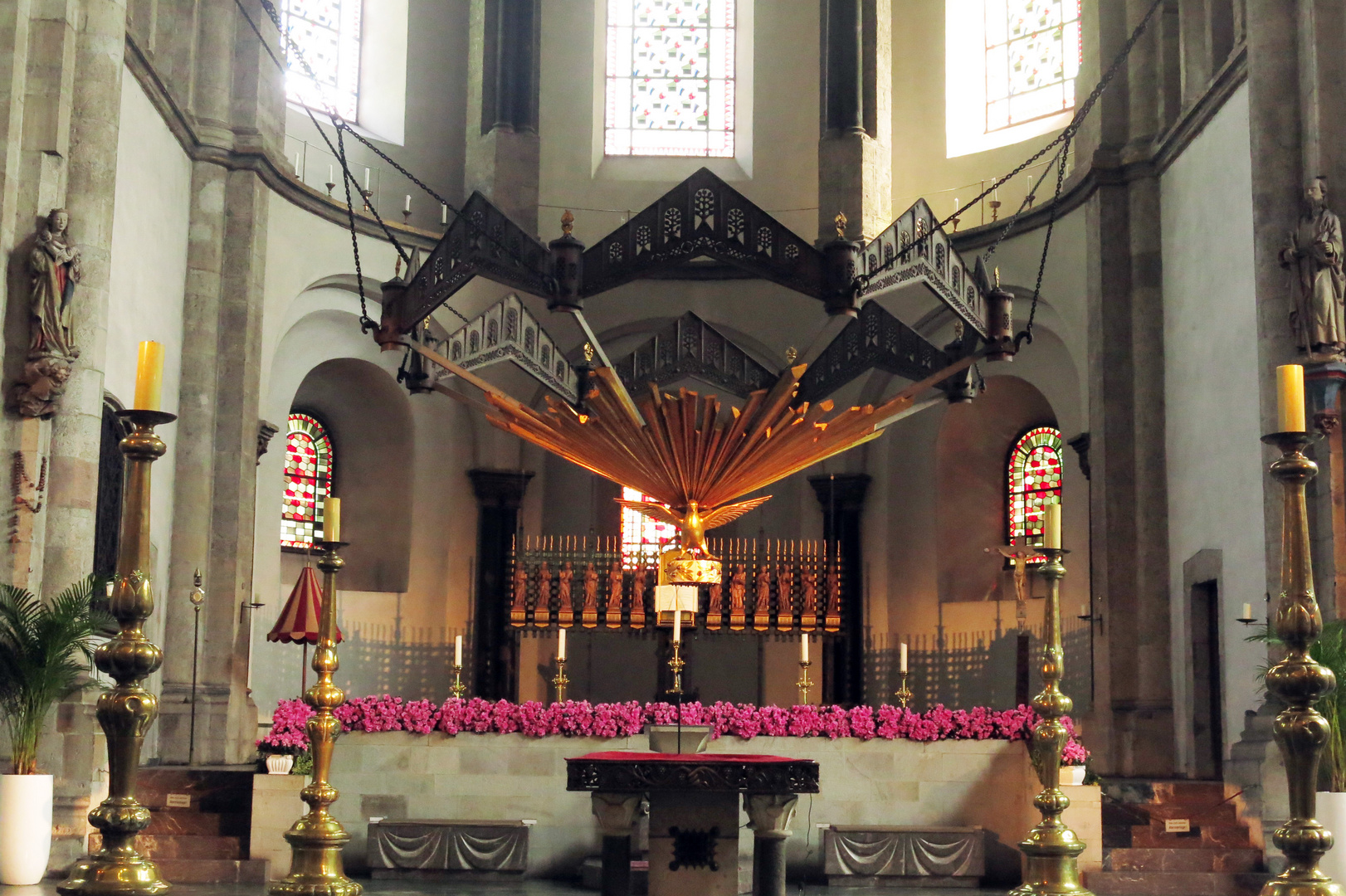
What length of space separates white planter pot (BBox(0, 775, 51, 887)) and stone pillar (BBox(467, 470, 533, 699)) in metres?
8.48

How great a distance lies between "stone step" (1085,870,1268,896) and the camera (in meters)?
11.3

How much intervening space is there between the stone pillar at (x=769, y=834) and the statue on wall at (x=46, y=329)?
5.42m

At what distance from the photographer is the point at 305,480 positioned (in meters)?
18.5

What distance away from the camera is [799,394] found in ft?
51.2

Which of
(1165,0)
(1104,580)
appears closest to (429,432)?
(1104,580)

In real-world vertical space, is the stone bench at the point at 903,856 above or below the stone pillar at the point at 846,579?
below

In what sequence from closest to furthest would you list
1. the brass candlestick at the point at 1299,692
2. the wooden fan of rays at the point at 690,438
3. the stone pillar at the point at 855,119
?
the brass candlestick at the point at 1299,692, the wooden fan of rays at the point at 690,438, the stone pillar at the point at 855,119

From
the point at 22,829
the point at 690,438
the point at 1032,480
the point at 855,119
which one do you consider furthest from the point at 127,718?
the point at 855,119

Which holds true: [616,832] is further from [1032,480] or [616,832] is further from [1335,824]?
[1032,480]

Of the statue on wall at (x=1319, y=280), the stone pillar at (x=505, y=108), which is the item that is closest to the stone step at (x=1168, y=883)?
the statue on wall at (x=1319, y=280)

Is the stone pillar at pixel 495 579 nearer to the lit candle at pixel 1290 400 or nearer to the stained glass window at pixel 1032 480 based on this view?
the stained glass window at pixel 1032 480

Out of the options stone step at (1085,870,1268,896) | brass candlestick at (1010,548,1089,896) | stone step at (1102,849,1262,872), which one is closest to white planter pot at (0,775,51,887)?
brass candlestick at (1010,548,1089,896)

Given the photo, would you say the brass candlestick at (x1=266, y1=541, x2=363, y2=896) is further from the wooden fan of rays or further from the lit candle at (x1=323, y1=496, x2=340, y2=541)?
the wooden fan of rays

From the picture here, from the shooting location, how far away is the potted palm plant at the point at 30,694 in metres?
9.49
